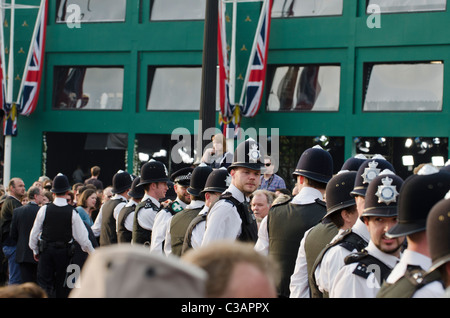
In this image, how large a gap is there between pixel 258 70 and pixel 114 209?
33.6 ft

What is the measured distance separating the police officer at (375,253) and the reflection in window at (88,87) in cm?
1927

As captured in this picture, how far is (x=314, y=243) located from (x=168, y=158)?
17.1 meters

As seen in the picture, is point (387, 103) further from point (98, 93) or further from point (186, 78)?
point (98, 93)

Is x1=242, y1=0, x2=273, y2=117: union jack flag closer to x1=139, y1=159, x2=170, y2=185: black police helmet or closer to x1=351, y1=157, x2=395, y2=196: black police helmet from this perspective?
x1=139, y1=159, x2=170, y2=185: black police helmet

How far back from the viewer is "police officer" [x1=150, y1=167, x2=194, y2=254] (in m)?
8.88

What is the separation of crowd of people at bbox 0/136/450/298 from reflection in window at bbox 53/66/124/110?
951 centimetres

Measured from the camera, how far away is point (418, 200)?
363 cm

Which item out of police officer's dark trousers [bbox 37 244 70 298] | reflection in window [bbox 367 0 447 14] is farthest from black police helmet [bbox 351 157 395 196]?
reflection in window [bbox 367 0 447 14]

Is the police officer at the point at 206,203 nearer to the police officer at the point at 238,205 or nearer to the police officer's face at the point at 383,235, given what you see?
the police officer at the point at 238,205

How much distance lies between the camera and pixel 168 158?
22.6 meters

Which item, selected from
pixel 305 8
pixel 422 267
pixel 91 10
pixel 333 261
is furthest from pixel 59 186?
pixel 91 10
